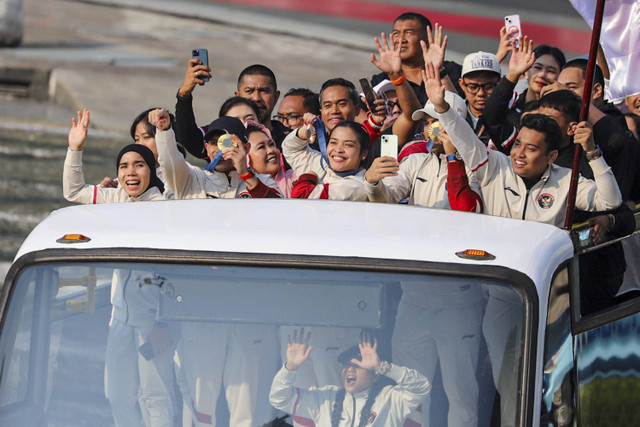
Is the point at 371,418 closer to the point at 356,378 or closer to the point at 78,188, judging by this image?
the point at 356,378

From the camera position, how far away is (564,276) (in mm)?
3824

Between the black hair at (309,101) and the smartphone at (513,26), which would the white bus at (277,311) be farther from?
the black hair at (309,101)

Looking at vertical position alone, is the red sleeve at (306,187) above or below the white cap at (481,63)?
below

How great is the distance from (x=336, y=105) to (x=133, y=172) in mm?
1765

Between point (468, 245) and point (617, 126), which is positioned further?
point (617, 126)

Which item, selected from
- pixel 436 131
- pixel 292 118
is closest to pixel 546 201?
pixel 436 131

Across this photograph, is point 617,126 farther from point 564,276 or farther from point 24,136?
point 24,136

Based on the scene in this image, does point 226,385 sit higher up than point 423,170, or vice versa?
point 423,170

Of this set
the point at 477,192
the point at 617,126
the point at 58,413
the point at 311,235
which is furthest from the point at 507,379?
the point at 617,126

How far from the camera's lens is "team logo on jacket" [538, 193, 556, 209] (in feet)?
17.2

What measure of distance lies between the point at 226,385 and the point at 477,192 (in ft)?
7.23

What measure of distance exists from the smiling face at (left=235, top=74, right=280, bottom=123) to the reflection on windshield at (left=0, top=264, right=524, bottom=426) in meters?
4.05

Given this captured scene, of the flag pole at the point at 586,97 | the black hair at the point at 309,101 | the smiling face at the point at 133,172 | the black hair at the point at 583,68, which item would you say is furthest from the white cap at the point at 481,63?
the flag pole at the point at 586,97

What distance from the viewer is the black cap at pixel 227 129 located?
20.7 feet
